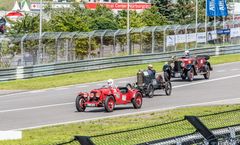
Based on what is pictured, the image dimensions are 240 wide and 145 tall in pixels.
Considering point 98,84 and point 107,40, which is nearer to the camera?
point 98,84

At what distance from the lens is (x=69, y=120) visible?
21.9 metres

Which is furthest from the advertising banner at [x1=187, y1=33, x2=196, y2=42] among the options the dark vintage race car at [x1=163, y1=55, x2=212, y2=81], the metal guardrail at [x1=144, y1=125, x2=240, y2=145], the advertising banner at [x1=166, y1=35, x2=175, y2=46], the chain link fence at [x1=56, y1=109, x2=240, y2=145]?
the metal guardrail at [x1=144, y1=125, x2=240, y2=145]

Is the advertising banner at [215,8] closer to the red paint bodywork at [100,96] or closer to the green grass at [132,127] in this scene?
the green grass at [132,127]

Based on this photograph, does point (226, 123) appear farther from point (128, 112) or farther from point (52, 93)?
point (52, 93)

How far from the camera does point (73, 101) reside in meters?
28.3

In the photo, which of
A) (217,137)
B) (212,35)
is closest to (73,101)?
(217,137)

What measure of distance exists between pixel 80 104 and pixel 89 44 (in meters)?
19.7

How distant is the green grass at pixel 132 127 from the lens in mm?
9250

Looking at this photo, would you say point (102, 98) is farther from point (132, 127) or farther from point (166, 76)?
point (166, 76)

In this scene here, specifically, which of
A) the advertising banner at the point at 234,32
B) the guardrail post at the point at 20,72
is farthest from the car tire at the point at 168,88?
the advertising banner at the point at 234,32

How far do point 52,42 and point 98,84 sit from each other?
5.82m

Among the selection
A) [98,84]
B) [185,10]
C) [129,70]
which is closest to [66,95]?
[98,84]

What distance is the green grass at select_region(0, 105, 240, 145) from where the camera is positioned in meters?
9.25

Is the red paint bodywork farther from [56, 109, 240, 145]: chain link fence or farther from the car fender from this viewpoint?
[56, 109, 240, 145]: chain link fence
